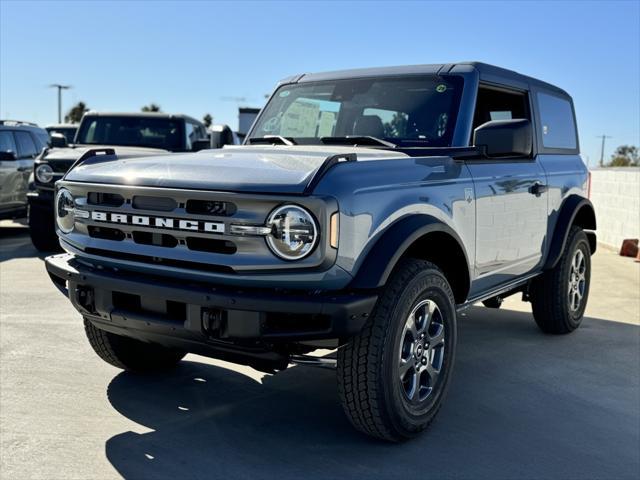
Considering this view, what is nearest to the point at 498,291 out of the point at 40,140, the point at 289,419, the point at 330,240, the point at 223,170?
the point at 289,419

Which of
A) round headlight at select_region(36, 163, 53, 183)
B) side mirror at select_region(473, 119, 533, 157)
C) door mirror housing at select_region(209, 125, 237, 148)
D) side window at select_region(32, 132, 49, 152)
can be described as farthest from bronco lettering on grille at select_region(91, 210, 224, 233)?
side window at select_region(32, 132, 49, 152)

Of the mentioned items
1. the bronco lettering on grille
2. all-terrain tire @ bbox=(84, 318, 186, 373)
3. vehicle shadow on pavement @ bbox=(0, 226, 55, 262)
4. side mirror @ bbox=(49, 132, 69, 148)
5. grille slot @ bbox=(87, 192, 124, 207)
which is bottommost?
vehicle shadow on pavement @ bbox=(0, 226, 55, 262)

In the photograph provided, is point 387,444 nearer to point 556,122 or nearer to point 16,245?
Result: point 556,122

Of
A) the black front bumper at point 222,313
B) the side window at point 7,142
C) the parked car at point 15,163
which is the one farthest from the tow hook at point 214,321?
the side window at point 7,142

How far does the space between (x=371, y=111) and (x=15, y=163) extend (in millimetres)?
8378

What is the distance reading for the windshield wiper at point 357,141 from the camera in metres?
4.18

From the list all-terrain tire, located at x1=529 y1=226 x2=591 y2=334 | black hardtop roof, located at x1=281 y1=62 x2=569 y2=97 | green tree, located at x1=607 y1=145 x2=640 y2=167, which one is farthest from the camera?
green tree, located at x1=607 y1=145 x2=640 y2=167

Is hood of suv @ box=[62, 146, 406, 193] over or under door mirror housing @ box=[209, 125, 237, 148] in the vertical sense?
under

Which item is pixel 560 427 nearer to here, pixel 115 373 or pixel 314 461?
pixel 314 461

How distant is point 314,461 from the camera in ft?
10.7

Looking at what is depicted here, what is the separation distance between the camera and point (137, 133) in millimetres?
10203

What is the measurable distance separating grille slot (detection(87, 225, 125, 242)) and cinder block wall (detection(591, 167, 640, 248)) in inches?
393

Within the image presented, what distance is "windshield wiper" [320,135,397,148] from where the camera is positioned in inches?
164

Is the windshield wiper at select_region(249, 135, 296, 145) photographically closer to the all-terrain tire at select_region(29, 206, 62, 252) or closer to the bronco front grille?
the bronco front grille
